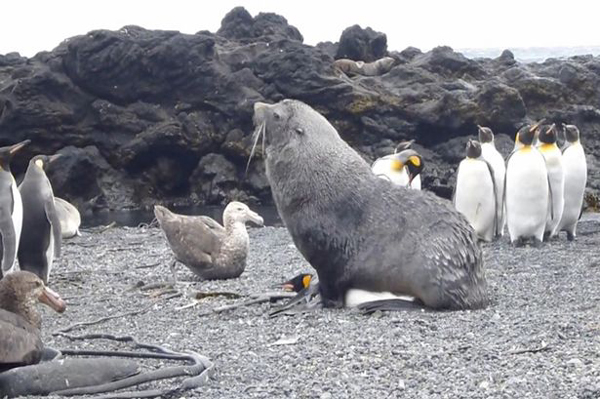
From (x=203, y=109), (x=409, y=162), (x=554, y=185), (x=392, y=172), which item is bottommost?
(x=554, y=185)

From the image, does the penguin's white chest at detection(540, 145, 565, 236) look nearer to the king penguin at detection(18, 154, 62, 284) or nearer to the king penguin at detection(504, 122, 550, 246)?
the king penguin at detection(504, 122, 550, 246)

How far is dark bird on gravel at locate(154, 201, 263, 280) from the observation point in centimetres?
894

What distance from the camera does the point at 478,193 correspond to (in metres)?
12.8

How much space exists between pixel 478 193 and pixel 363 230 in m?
5.96

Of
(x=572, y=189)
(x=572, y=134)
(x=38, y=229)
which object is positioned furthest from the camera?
(x=572, y=134)

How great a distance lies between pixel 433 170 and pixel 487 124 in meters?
1.88

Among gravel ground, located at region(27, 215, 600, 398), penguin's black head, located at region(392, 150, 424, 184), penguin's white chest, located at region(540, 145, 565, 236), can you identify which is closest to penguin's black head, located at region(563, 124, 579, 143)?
penguin's white chest, located at region(540, 145, 565, 236)

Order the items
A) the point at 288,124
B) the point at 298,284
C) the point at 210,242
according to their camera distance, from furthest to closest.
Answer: the point at 210,242, the point at 298,284, the point at 288,124

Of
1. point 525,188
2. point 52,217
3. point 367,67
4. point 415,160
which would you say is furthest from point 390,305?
point 367,67

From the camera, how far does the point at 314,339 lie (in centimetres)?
607

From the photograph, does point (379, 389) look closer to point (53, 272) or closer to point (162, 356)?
point (162, 356)

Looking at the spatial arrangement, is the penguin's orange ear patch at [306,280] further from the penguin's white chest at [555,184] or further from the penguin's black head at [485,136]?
the penguin's black head at [485,136]

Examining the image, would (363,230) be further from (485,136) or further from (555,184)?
(485,136)

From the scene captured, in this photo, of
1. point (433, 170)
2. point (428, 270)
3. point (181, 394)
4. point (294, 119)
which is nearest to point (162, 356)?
point (181, 394)
